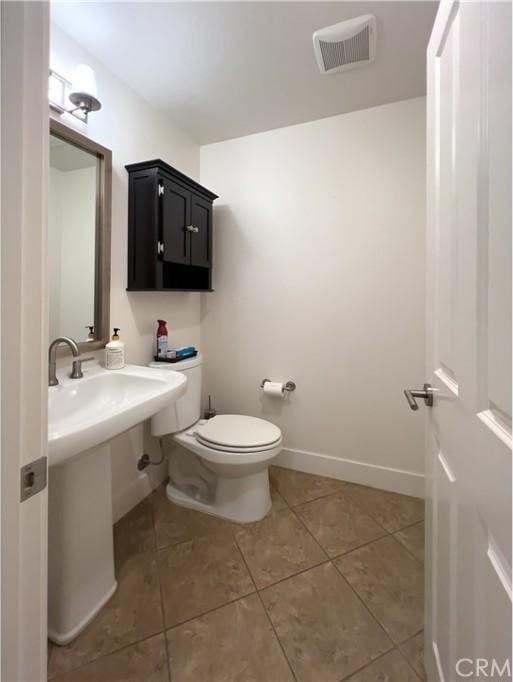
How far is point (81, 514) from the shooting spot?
1.06 m

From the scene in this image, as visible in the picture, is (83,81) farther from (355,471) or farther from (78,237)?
(355,471)

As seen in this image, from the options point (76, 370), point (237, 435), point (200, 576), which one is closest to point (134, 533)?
point (200, 576)

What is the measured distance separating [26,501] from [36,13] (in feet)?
2.34

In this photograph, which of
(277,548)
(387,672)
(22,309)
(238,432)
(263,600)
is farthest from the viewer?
(238,432)

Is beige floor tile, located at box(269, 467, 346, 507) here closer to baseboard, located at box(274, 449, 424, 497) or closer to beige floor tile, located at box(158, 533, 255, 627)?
baseboard, located at box(274, 449, 424, 497)

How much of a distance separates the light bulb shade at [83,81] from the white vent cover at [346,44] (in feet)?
3.09

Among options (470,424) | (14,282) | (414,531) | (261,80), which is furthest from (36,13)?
(414,531)

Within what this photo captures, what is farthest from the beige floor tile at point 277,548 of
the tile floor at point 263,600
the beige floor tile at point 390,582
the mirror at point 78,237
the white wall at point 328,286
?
the mirror at point 78,237

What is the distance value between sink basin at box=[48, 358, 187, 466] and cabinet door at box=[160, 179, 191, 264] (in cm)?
66

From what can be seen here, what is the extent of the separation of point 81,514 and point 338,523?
3.95 feet

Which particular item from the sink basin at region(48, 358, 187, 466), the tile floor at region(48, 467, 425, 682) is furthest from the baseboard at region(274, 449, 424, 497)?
the sink basin at region(48, 358, 187, 466)

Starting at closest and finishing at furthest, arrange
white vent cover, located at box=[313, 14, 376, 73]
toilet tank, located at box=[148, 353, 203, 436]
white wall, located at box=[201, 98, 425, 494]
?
white vent cover, located at box=[313, 14, 376, 73] → toilet tank, located at box=[148, 353, 203, 436] → white wall, located at box=[201, 98, 425, 494]

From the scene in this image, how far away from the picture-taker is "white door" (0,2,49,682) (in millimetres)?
424

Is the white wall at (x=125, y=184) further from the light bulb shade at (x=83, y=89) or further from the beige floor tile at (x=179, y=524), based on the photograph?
the beige floor tile at (x=179, y=524)
